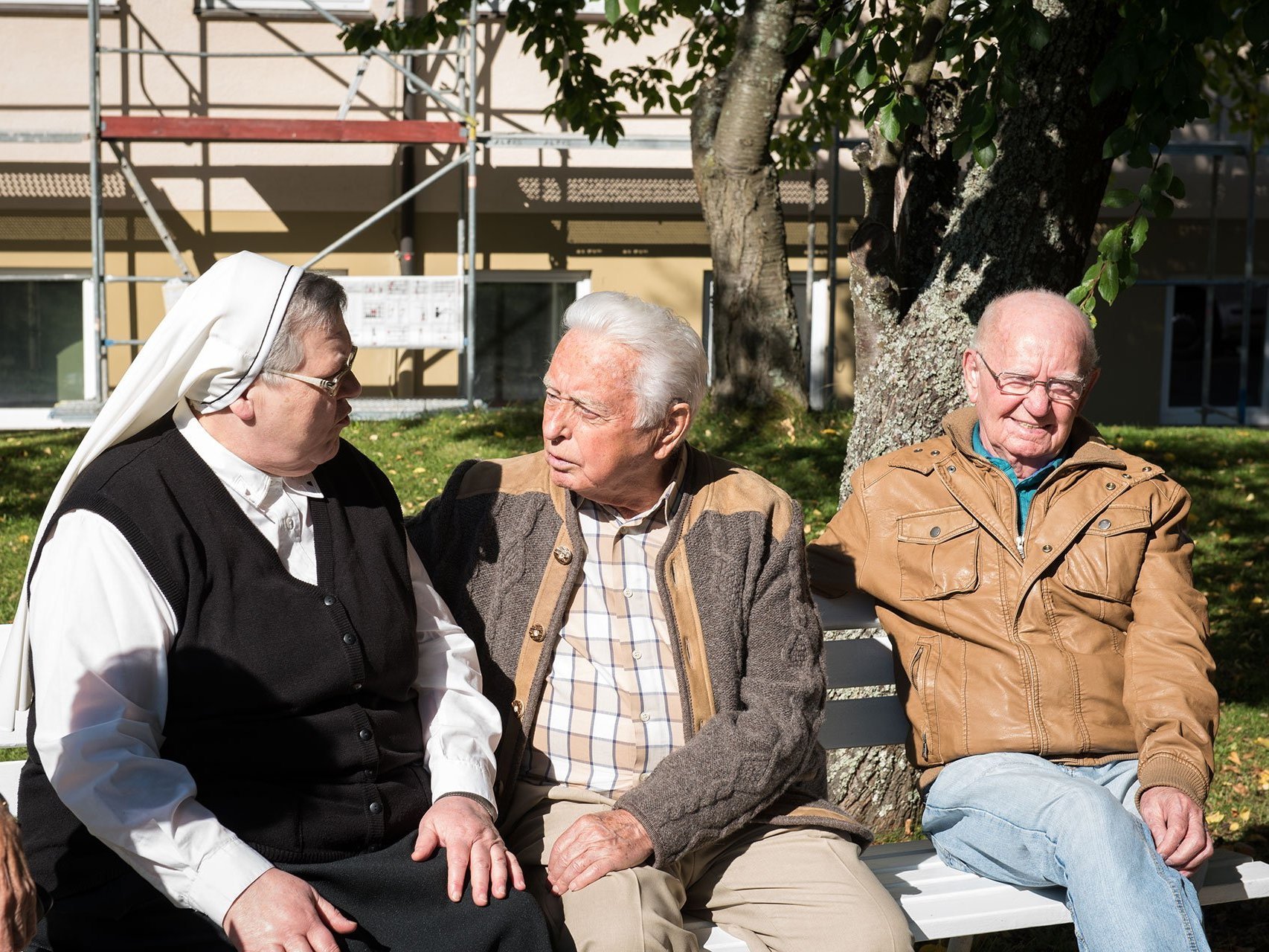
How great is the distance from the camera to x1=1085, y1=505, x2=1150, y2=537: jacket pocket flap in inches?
125

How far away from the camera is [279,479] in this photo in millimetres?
2609

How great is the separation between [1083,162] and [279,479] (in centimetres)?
264

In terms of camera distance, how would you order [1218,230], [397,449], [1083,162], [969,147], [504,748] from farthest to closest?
[1218,230] < [397,449] < [1083,162] < [969,147] < [504,748]

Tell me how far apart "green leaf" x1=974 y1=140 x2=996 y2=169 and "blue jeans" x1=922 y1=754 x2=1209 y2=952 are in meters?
1.45

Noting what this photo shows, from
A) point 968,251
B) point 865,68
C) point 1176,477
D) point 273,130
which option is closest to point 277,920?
point 865,68

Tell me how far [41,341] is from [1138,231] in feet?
36.4

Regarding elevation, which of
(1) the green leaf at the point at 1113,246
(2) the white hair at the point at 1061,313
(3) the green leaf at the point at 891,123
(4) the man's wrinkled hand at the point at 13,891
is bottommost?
(4) the man's wrinkled hand at the point at 13,891

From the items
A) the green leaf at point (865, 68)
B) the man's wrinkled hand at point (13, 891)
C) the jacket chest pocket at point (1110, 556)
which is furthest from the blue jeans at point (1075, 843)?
the man's wrinkled hand at point (13, 891)

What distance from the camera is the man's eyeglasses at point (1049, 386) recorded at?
326 cm

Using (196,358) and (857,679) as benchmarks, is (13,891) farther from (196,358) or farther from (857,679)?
(857,679)

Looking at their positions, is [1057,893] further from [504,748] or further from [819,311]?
[819,311]

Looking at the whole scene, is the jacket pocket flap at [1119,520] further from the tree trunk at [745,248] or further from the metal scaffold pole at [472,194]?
the metal scaffold pole at [472,194]

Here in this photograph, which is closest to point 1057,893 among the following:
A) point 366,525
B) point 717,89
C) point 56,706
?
point 366,525

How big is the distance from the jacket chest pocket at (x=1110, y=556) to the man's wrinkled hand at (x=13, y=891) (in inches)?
90.1
